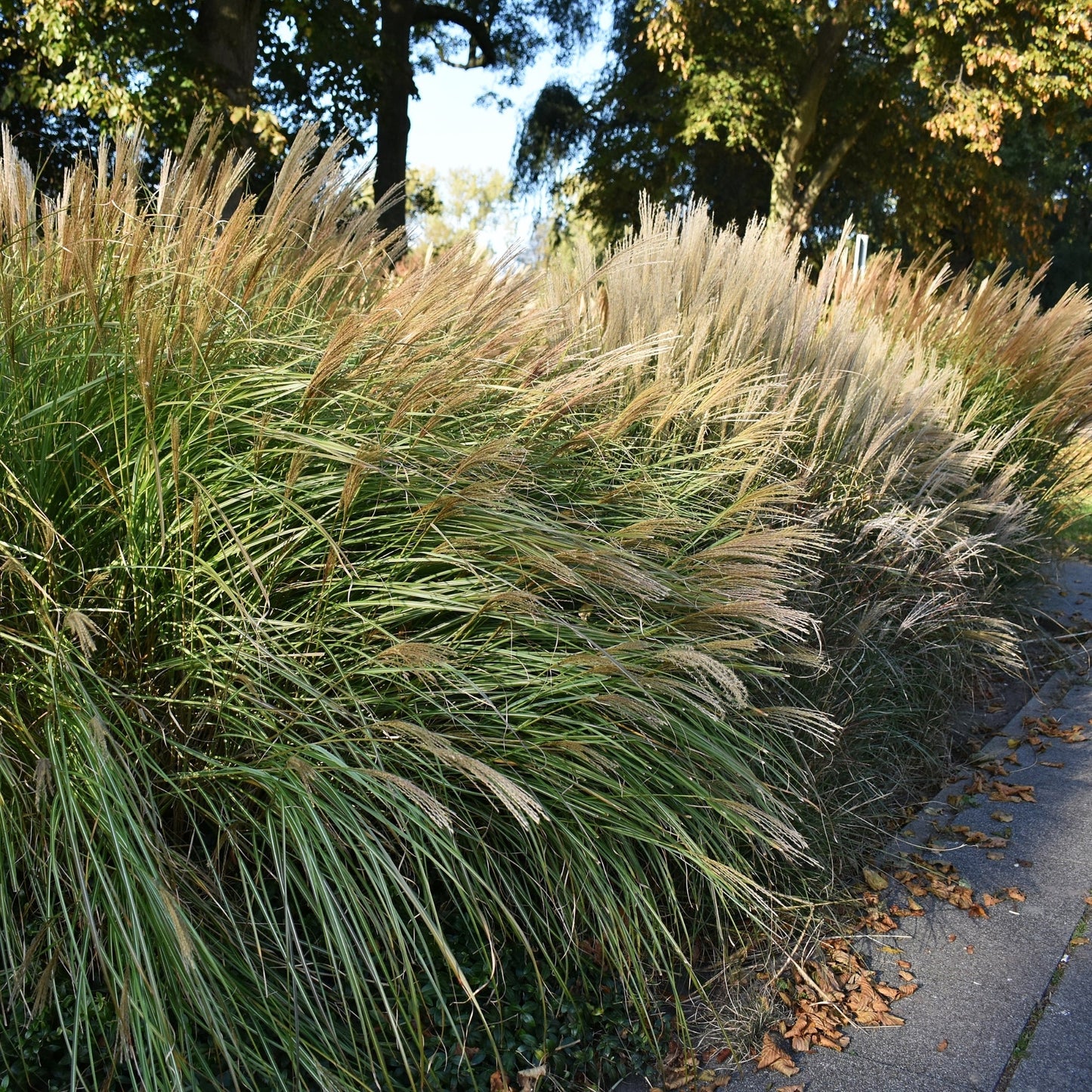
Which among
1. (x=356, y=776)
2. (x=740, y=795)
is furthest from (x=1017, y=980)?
(x=356, y=776)

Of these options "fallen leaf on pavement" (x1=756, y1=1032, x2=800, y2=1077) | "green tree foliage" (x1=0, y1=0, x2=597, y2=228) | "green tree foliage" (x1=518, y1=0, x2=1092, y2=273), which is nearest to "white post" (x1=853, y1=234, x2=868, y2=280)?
"green tree foliage" (x1=0, y1=0, x2=597, y2=228)

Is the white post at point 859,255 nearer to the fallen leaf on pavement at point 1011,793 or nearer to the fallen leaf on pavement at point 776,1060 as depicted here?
the fallen leaf on pavement at point 1011,793

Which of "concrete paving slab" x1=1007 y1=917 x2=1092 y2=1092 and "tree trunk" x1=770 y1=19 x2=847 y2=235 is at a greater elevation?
"tree trunk" x1=770 y1=19 x2=847 y2=235

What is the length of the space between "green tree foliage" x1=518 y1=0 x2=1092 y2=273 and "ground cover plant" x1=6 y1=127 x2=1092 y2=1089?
45.3 ft

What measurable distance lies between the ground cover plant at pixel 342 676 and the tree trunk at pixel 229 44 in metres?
8.28

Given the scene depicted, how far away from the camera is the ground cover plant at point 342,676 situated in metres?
2.25

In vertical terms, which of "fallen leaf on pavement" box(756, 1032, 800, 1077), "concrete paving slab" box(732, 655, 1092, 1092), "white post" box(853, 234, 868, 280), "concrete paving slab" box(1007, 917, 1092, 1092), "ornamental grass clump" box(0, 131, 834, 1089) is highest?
"white post" box(853, 234, 868, 280)

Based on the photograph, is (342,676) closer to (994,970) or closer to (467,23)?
(994,970)

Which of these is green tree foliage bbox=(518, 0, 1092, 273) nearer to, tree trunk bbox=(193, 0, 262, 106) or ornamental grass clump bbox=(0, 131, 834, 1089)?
tree trunk bbox=(193, 0, 262, 106)

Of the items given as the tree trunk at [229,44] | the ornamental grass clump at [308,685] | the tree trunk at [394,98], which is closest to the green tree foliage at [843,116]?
the tree trunk at [394,98]

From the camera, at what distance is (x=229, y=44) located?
1091 cm

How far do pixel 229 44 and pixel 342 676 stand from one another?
406 inches

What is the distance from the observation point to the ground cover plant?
2250 mm

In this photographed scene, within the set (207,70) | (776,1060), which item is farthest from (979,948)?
(207,70)
